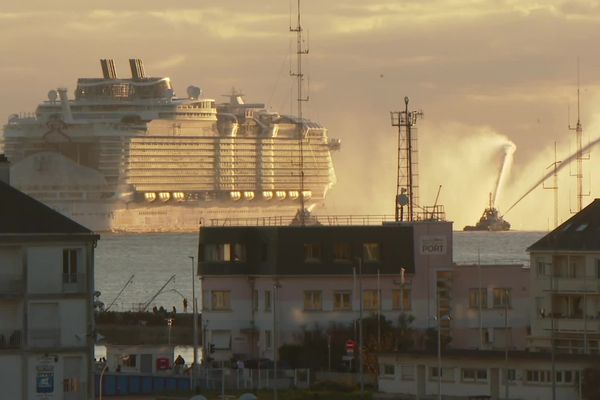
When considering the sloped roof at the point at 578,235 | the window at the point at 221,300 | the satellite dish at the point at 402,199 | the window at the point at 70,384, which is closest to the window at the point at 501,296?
the sloped roof at the point at 578,235

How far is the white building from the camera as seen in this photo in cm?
3488

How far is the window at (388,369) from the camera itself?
148 feet

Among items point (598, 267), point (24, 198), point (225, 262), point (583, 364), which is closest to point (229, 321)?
point (225, 262)

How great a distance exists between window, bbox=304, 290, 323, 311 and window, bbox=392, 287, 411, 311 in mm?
1773

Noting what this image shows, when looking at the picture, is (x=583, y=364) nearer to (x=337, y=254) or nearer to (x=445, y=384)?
(x=445, y=384)

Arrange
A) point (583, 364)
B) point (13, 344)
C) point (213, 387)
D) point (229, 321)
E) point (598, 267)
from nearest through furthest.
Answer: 1. point (13, 344)
2. point (583, 364)
3. point (213, 387)
4. point (598, 267)
5. point (229, 321)

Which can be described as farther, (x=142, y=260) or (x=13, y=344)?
(x=142, y=260)

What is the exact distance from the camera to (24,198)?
36.2m

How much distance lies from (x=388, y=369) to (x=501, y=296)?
12.2 metres

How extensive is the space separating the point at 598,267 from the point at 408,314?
6.54 metres

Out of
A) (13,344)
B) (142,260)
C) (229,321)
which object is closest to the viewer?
(13,344)

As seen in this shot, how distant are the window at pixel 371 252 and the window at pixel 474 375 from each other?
1292 centimetres

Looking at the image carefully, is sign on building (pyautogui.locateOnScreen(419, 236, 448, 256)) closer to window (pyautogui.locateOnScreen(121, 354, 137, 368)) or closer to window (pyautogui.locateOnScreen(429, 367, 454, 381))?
window (pyautogui.locateOnScreen(121, 354, 137, 368))

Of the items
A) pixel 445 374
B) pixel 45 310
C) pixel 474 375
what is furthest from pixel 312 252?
pixel 45 310
